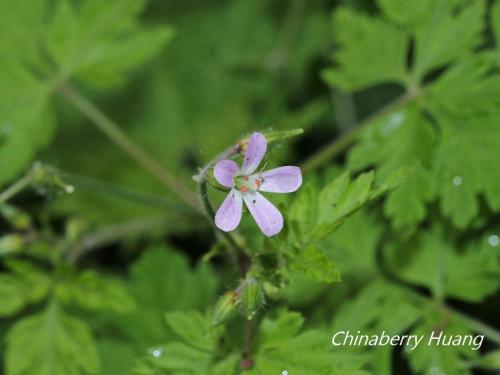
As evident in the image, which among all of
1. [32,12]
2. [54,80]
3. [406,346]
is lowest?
[406,346]

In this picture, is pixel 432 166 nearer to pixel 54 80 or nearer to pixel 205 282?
pixel 205 282

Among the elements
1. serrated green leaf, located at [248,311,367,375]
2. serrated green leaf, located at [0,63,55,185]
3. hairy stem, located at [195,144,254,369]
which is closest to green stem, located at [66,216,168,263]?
serrated green leaf, located at [0,63,55,185]

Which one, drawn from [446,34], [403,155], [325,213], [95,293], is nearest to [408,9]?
[446,34]

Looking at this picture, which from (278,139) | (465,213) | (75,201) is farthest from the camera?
(75,201)

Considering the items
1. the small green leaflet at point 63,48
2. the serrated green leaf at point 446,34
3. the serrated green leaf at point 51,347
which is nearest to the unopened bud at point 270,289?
the serrated green leaf at point 51,347

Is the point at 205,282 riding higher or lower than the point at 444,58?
lower

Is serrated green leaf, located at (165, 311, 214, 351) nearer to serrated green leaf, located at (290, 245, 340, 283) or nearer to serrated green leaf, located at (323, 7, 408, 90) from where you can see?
serrated green leaf, located at (290, 245, 340, 283)

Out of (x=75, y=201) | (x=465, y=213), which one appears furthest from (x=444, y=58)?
(x=75, y=201)
